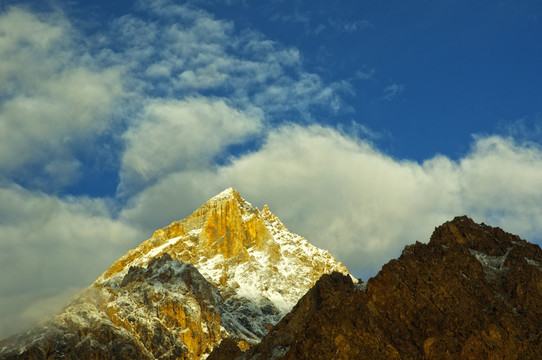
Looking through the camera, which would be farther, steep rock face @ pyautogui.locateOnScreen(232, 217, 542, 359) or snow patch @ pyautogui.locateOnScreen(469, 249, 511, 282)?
snow patch @ pyautogui.locateOnScreen(469, 249, 511, 282)

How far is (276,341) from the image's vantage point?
510ft

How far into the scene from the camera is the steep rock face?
13125 centimetres

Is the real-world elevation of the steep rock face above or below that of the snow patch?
below

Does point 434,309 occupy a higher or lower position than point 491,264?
lower

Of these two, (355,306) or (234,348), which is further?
(234,348)

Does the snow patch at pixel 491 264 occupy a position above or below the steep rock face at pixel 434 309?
above

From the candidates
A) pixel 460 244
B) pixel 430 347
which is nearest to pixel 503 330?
pixel 430 347

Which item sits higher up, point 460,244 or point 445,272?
point 460,244

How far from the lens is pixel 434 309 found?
142875 millimetres

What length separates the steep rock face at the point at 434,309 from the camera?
131 m

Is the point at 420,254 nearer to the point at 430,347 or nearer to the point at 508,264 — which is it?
the point at 508,264

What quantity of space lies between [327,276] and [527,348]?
45812mm

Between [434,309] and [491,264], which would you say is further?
[491,264]

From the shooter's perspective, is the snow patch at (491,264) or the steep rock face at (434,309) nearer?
the steep rock face at (434,309)
